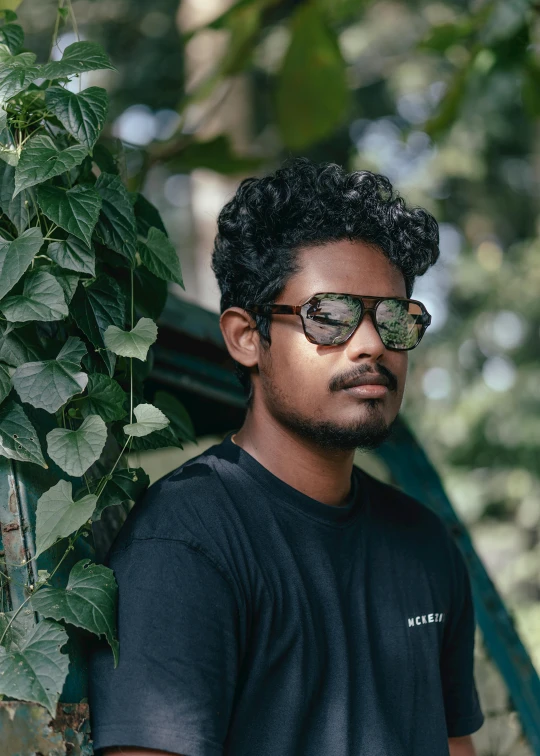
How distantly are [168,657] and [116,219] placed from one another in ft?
2.66

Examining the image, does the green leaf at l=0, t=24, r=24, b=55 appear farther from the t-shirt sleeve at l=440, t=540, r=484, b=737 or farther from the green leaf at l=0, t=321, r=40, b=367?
the t-shirt sleeve at l=440, t=540, r=484, b=737

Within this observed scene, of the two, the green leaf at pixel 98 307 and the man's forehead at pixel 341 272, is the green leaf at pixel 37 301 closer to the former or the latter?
the green leaf at pixel 98 307

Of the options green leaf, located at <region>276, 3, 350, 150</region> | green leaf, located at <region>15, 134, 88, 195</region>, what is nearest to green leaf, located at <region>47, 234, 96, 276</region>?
green leaf, located at <region>15, 134, 88, 195</region>

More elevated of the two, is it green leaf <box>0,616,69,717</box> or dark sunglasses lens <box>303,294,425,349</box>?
dark sunglasses lens <box>303,294,425,349</box>

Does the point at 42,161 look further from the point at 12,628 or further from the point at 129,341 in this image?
the point at 12,628

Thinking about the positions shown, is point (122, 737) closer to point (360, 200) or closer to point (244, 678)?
point (244, 678)

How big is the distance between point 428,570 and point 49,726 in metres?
1.00

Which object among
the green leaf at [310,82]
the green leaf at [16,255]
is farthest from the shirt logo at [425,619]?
the green leaf at [310,82]

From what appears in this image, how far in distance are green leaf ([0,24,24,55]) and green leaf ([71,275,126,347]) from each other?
46cm

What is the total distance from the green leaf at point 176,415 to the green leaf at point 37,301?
552 mm

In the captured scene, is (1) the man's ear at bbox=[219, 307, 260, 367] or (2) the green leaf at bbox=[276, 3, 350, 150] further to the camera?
(2) the green leaf at bbox=[276, 3, 350, 150]

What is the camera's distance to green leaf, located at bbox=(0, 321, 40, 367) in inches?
67.2

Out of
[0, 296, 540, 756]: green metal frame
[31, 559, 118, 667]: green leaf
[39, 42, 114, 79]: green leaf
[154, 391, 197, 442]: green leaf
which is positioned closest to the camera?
[31, 559, 118, 667]: green leaf

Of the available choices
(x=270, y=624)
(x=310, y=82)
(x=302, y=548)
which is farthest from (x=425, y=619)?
(x=310, y=82)
